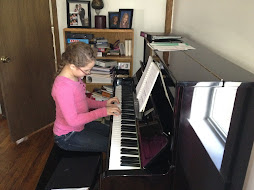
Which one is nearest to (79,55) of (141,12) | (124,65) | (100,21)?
(100,21)

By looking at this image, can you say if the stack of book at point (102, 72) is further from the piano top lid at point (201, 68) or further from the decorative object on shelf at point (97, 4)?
the piano top lid at point (201, 68)

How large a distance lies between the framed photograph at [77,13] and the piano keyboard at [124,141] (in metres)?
1.26

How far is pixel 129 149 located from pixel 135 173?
8.2 inches

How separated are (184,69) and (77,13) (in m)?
2.03

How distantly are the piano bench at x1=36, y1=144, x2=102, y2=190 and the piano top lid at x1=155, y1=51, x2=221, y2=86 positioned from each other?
0.73 m

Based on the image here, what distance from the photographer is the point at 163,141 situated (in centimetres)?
109

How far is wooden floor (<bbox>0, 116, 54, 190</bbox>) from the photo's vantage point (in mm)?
2033

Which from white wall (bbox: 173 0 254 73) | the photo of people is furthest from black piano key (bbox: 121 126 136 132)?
the photo of people

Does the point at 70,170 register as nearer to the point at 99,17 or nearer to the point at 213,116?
the point at 213,116

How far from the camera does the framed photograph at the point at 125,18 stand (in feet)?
8.83

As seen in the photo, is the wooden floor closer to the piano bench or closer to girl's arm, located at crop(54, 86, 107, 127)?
the piano bench

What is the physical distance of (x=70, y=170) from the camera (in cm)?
138

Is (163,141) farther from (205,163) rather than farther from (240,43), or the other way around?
(240,43)

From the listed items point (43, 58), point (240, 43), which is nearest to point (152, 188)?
point (240, 43)
